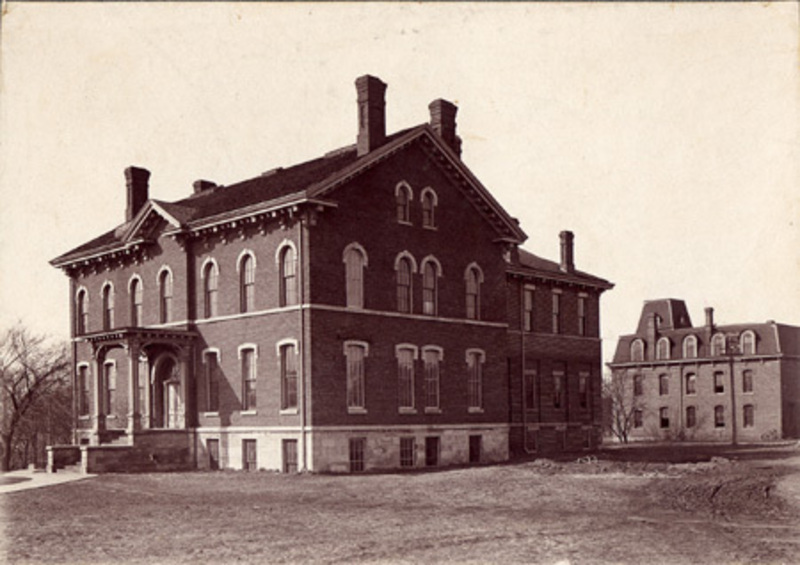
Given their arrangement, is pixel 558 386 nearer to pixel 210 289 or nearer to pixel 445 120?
pixel 445 120

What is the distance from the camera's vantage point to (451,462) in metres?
36.4

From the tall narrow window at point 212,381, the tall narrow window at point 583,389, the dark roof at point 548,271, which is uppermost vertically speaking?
the dark roof at point 548,271

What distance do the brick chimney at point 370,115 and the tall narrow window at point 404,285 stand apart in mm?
4283

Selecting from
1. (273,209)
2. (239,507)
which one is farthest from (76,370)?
(239,507)

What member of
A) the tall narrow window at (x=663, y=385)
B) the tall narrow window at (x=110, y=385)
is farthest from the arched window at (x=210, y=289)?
the tall narrow window at (x=663, y=385)

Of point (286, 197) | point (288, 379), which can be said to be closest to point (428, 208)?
point (286, 197)

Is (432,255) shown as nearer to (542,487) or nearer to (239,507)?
(542,487)

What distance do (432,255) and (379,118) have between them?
217 inches

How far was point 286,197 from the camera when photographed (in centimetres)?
3136

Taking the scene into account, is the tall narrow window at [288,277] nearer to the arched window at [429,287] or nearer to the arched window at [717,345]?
the arched window at [429,287]

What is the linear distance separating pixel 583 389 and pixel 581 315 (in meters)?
3.77

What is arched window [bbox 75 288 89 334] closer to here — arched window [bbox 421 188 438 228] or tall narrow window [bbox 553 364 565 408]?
arched window [bbox 421 188 438 228]

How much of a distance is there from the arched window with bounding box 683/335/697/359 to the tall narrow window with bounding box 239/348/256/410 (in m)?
52.1

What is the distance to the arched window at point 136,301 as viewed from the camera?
38.7 m
